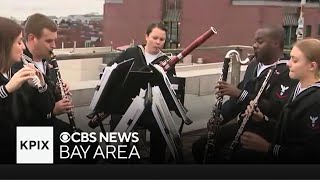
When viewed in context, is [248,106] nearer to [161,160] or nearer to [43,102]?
[161,160]

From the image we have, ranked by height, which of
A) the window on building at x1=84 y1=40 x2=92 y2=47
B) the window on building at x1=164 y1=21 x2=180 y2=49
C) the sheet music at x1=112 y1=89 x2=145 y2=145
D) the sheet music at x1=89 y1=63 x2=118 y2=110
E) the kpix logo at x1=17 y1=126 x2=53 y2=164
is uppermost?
the window on building at x1=164 y1=21 x2=180 y2=49

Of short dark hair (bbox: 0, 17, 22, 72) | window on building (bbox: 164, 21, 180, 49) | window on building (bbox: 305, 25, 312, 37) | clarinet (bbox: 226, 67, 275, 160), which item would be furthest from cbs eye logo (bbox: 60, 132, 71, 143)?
window on building (bbox: 305, 25, 312, 37)

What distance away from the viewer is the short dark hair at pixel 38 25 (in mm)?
1807

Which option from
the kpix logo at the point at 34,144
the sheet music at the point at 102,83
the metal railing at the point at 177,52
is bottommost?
the kpix logo at the point at 34,144

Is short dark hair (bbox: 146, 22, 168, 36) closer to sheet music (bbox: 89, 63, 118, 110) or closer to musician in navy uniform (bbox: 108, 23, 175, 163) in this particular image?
musician in navy uniform (bbox: 108, 23, 175, 163)

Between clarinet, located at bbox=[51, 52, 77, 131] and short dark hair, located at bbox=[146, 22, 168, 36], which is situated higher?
short dark hair, located at bbox=[146, 22, 168, 36]

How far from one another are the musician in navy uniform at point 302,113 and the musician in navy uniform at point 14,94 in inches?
35.6

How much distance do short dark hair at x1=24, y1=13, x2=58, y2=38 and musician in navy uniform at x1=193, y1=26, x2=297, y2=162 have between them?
749 millimetres

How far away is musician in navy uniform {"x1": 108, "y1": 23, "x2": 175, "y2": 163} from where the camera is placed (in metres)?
1.96

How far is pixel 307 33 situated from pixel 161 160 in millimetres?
844

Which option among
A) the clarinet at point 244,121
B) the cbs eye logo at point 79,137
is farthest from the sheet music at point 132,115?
the clarinet at point 244,121

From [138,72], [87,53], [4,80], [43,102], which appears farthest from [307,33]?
[4,80]

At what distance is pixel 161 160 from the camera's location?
2.08m

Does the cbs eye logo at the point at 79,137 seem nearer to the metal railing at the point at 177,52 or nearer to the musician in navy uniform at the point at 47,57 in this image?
the musician in navy uniform at the point at 47,57
